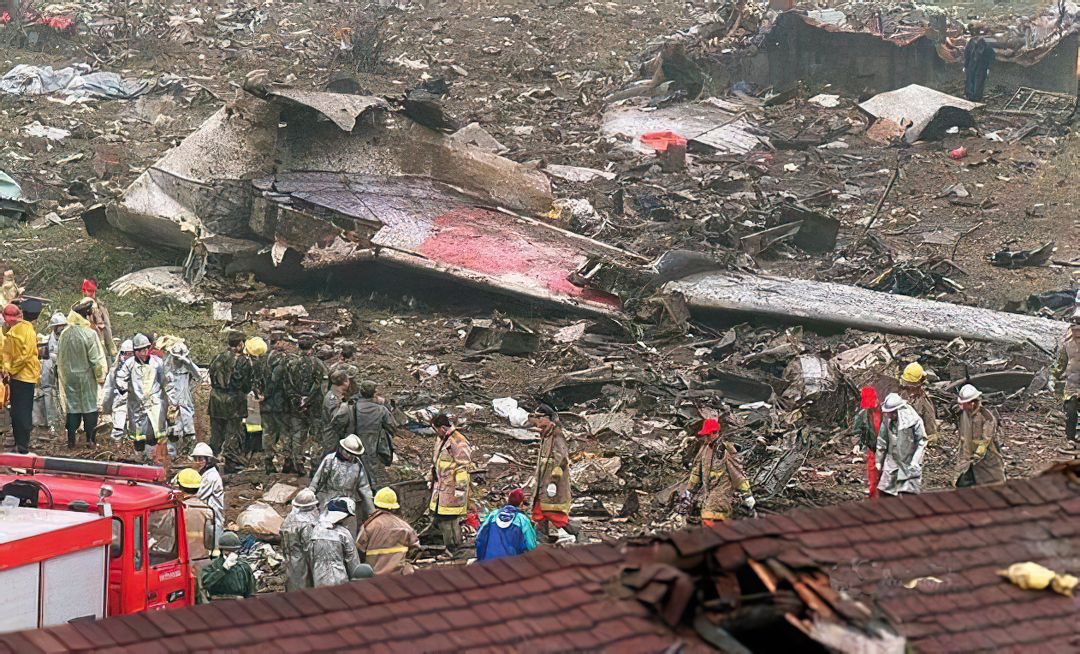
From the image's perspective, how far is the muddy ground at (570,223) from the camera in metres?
12.5

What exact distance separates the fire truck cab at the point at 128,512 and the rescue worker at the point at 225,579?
168mm

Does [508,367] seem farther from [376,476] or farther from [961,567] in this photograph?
[961,567]

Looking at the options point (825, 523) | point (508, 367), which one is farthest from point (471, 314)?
point (825, 523)

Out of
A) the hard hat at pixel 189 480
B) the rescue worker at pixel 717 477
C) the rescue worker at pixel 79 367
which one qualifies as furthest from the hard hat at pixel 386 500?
the rescue worker at pixel 79 367

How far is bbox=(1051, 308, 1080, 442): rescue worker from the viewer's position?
1216 centimetres

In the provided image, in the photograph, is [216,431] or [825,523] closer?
[825,523]

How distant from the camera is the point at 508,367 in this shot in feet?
47.3

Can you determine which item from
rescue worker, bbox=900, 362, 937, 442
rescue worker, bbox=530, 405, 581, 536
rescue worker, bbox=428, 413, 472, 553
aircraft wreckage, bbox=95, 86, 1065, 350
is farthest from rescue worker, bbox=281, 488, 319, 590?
aircraft wreckage, bbox=95, 86, 1065, 350

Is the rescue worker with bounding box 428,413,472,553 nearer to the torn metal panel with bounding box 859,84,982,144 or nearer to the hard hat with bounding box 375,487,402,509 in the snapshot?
the hard hat with bounding box 375,487,402,509

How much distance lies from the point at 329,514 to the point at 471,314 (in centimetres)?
702

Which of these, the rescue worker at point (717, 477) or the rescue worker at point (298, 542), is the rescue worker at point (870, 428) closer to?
the rescue worker at point (717, 477)

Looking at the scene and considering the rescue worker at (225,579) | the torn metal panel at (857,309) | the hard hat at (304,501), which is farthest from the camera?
the torn metal panel at (857,309)

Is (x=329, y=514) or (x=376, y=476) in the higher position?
(x=329, y=514)

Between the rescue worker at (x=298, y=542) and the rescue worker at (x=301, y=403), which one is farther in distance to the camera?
the rescue worker at (x=301, y=403)
